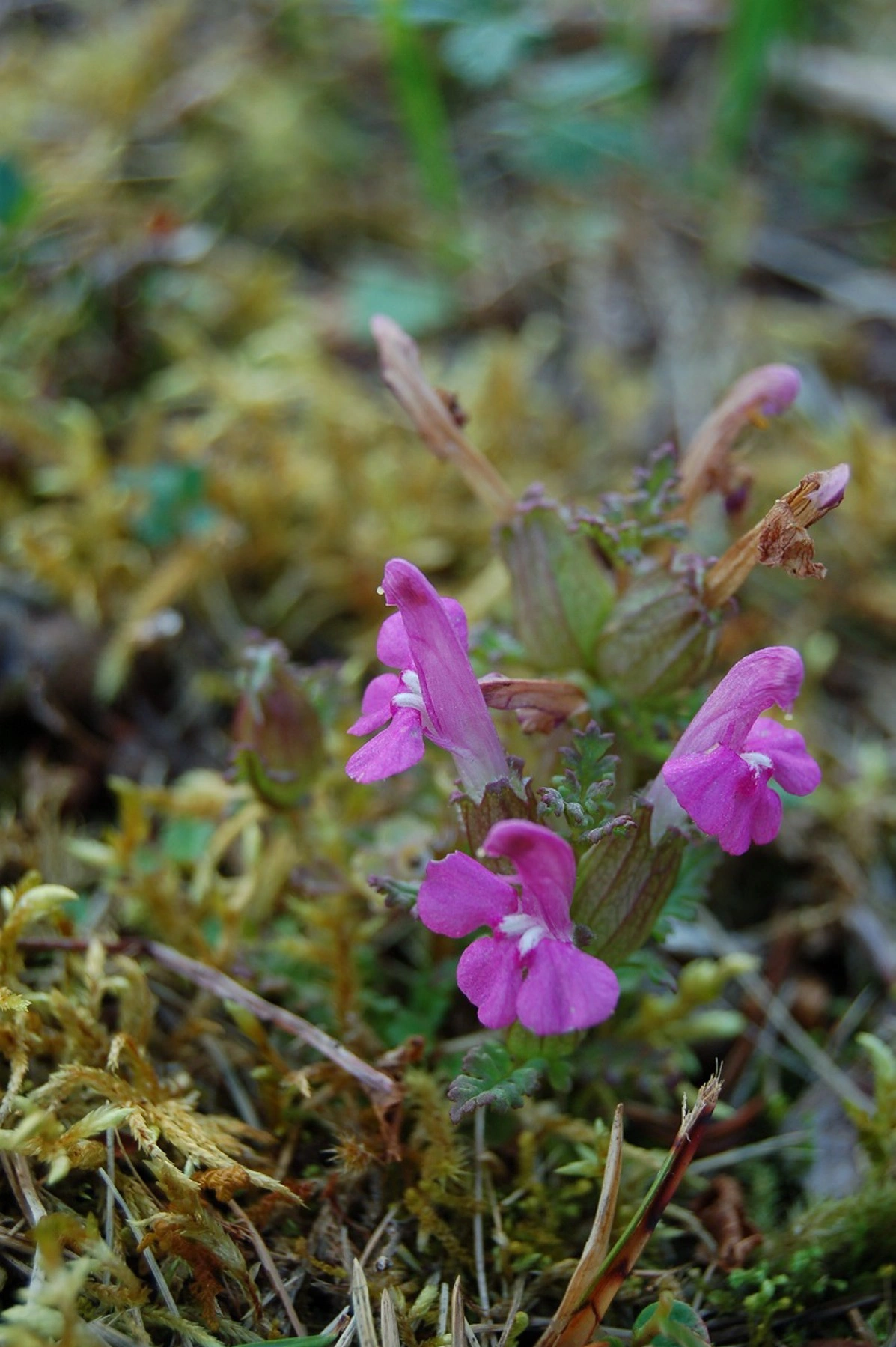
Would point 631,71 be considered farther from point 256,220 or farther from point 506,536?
point 506,536

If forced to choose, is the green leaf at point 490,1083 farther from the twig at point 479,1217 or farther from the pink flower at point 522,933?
the twig at point 479,1217

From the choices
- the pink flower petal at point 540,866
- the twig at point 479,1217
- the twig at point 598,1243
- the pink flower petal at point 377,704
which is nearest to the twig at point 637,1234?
the twig at point 598,1243

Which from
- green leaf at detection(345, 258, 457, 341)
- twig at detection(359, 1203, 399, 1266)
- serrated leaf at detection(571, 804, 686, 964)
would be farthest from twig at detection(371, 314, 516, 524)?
green leaf at detection(345, 258, 457, 341)

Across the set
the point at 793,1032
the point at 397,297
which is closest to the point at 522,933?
the point at 793,1032

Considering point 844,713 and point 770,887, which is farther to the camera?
point 844,713

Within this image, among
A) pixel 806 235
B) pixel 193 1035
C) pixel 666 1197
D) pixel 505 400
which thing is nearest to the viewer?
pixel 666 1197

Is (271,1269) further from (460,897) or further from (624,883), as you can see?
(624,883)

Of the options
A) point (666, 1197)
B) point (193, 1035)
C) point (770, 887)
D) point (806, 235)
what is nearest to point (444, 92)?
point (806, 235)
